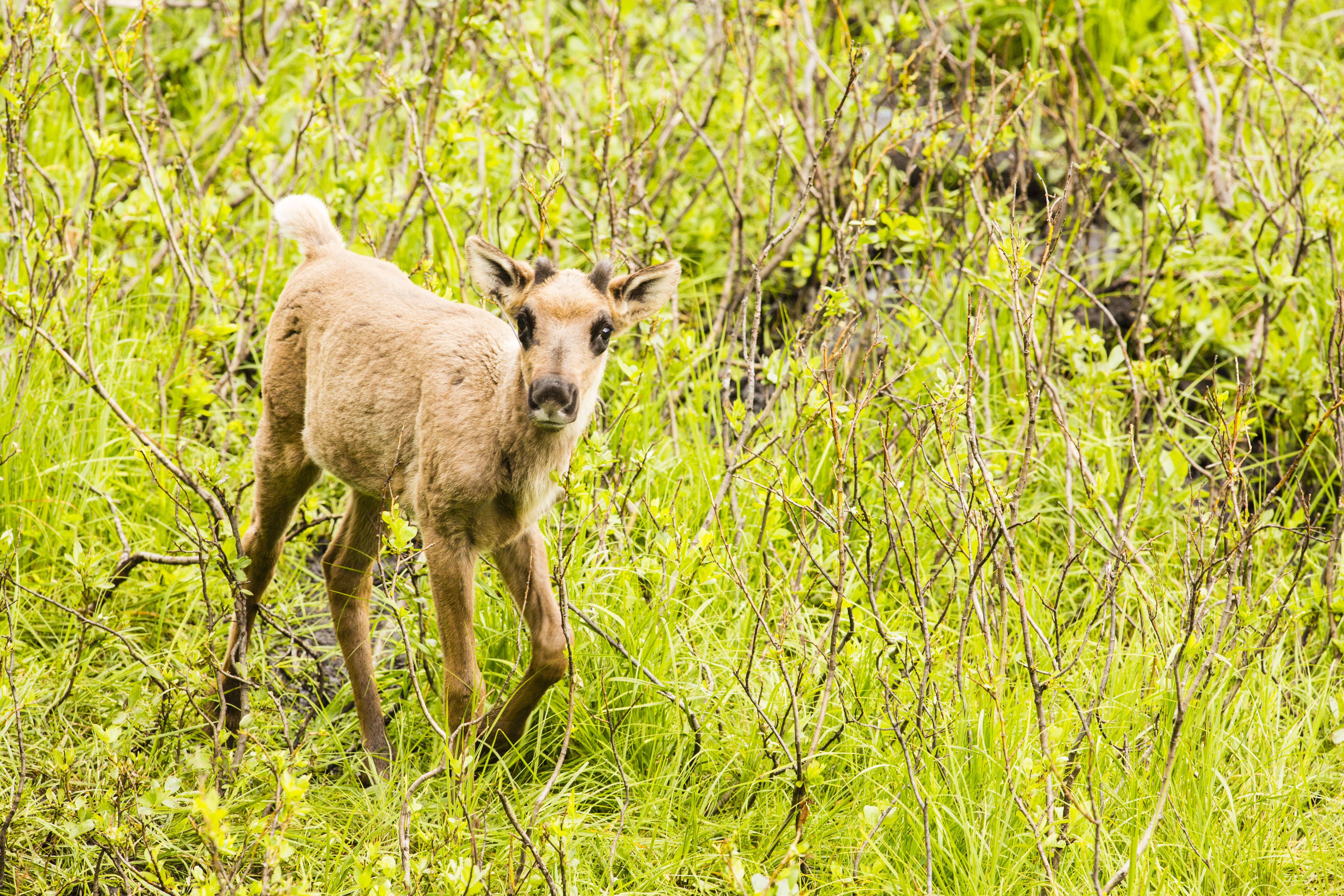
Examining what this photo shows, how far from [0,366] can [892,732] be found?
4097 mm

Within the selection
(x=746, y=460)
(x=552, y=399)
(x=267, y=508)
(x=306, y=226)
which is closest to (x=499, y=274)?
(x=552, y=399)

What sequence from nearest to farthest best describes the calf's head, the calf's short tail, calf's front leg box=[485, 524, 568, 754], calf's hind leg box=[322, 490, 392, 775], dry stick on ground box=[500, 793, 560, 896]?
dry stick on ground box=[500, 793, 560, 896], the calf's head, calf's front leg box=[485, 524, 568, 754], calf's hind leg box=[322, 490, 392, 775], the calf's short tail

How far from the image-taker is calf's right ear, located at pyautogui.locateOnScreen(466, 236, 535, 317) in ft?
13.1

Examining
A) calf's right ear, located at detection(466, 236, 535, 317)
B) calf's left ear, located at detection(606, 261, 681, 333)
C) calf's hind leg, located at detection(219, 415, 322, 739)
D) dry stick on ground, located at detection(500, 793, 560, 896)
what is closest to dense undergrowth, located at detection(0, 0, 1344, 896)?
dry stick on ground, located at detection(500, 793, 560, 896)

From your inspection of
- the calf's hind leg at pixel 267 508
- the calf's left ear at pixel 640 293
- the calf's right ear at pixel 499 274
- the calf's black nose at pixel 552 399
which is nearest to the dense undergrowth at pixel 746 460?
the calf's hind leg at pixel 267 508

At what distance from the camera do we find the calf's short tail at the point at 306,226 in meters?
4.67

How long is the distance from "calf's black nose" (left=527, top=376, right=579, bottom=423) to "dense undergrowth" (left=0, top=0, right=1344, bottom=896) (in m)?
0.23

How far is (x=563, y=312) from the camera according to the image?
384 cm

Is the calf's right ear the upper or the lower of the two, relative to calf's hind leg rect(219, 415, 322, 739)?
upper

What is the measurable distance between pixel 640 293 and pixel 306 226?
1468mm

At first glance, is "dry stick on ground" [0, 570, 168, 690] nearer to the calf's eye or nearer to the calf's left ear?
the calf's eye

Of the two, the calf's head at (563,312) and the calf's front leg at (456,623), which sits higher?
the calf's head at (563,312)

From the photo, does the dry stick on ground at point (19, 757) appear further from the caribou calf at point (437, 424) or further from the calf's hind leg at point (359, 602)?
the calf's hind leg at point (359, 602)

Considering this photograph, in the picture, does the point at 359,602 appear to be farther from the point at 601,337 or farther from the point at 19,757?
the point at 601,337
